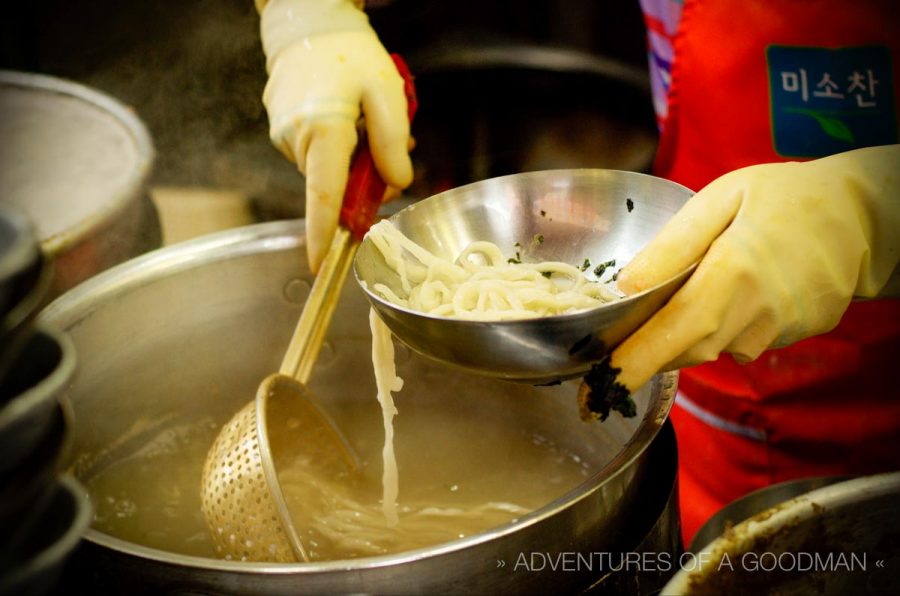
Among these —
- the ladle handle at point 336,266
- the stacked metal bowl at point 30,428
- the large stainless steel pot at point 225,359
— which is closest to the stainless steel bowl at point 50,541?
the stacked metal bowl at point 30,428

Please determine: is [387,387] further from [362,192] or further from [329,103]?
[329,103]

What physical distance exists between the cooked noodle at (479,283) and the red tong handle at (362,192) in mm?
417

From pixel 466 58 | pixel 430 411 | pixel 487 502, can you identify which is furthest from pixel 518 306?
pixel 466 58

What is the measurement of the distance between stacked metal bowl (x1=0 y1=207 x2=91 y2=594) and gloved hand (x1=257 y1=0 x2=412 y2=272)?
1.36 metres

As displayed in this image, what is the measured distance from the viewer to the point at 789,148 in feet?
6.33

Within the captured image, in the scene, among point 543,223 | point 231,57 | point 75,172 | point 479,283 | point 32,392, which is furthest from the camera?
point 231,57

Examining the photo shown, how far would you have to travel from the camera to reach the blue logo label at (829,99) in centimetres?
181

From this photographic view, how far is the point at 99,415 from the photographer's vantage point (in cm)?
196

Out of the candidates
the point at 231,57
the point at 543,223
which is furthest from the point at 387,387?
the point at 231,57

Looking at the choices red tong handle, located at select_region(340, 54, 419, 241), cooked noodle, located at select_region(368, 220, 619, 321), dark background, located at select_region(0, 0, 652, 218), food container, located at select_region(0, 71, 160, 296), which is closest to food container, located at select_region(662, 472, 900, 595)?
cooked noodle, located at select_region(368, 220, 619, 321)

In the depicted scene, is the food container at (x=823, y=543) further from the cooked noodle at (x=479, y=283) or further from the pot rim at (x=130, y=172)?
the pot rim at (x=130, y=172)

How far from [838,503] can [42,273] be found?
1.03 meters

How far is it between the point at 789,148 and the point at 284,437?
1.39 metres

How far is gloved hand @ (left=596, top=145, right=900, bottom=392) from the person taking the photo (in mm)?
1258
